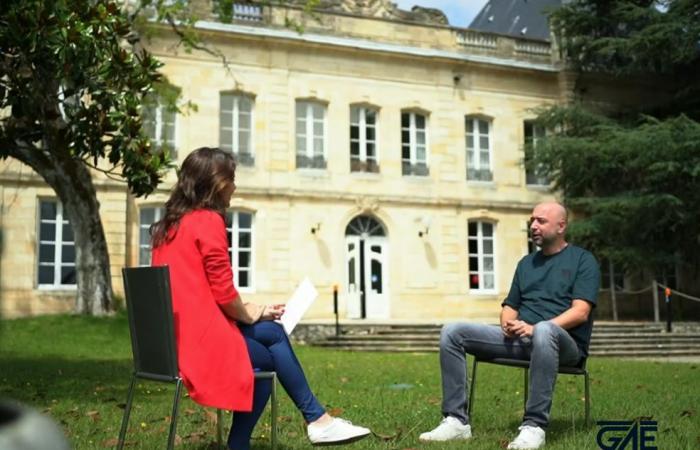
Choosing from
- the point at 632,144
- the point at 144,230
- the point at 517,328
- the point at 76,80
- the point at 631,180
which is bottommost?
the point at 517,328

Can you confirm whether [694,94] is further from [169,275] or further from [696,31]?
[169,275]

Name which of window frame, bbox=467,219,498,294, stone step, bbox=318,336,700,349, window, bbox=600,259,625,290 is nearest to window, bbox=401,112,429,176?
window frame, bbox=467,219,498,294

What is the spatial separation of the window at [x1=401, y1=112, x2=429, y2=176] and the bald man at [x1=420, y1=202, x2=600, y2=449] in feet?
58.7

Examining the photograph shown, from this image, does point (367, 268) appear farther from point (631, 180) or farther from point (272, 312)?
point (272, 312)

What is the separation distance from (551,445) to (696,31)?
19.3 m

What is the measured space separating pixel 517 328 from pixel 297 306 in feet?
3.89

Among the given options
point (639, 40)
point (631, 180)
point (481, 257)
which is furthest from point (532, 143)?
point (639, 40)

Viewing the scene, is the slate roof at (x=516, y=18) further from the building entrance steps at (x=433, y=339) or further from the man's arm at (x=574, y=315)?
the man's arm at (x=574, y=315)

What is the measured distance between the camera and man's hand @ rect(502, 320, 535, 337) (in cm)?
427

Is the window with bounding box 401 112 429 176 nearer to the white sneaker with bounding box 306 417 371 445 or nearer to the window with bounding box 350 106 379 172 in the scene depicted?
the window with bounding box 350 106 379 172

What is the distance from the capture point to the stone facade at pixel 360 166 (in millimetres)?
20359

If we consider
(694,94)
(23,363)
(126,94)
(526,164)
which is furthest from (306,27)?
(126,94)

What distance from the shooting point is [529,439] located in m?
3.94

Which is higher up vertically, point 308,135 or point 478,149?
point 308,135
